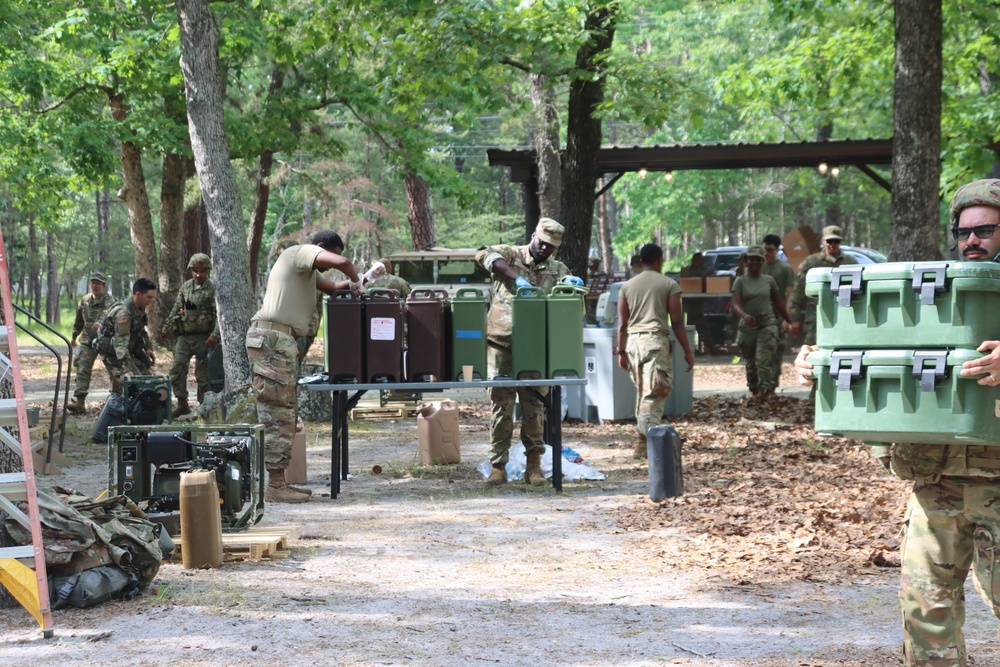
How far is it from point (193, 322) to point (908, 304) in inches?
466

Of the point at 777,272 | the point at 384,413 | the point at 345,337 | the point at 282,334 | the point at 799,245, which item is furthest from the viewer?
the point at 799,245

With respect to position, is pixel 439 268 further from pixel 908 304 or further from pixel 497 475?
pixel 908 304

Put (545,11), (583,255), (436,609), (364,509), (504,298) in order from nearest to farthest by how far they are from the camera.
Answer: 1. (436,609)
2. (364,509)
3. (504,298)
4. (545,11)
5. (583,255)

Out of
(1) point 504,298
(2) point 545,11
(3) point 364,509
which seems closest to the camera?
(3) point 364,509

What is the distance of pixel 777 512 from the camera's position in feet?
26.7

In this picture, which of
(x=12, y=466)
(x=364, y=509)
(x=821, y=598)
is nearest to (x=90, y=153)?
(x=364, y=509)

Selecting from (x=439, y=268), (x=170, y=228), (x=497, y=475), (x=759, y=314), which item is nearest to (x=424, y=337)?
(x=497, y=475)

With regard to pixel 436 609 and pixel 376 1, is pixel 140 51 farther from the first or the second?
pixel 436 609

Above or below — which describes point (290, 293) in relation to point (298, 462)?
above

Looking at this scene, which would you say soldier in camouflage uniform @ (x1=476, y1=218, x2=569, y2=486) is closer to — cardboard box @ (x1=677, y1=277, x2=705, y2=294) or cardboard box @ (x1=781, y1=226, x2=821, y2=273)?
cardboard box @ (x1=677, y1=277, x2=705, y2=294)

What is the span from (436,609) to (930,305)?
302 centimetres

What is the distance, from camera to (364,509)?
28.9 feet

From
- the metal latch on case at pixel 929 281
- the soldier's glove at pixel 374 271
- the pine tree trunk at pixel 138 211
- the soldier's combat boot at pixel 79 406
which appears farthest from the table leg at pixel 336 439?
the pine tree trunk at pixel 138 211

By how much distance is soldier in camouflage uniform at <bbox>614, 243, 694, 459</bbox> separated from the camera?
10.8 meters
